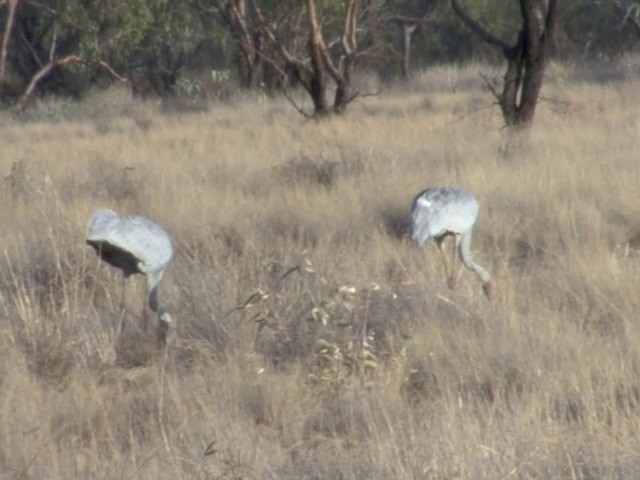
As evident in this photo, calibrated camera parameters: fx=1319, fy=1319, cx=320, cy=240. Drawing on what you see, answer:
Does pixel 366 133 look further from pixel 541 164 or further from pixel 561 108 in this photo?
pixel 541 164

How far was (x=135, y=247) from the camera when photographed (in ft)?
19.5

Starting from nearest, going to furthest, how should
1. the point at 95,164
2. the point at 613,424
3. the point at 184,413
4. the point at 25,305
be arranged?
1. the point at 613,424
2. the point at 184,413
3. the point at 25,305
4. the point at 95,164

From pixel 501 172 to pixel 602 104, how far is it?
21.4 feet

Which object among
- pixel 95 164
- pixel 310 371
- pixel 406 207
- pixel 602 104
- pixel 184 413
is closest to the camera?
pixel 184 413

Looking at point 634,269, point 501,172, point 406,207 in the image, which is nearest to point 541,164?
point 501,172

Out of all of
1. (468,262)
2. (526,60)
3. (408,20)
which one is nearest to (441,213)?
(468,262)

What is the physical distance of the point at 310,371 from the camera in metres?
5.64

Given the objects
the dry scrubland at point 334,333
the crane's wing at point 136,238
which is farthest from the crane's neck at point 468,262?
the crane's wing at point 136,238

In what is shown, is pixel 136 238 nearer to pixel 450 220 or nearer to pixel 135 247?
pixel 135 247

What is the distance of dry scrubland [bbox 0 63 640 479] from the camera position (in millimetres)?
4688

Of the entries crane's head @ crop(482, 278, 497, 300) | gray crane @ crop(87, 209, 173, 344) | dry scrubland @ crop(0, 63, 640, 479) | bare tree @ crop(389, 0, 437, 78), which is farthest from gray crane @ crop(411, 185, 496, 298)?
bare tree @ crop(389, 0, 437, 78)

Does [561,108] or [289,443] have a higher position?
[289,443]

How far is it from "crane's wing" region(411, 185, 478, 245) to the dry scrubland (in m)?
0.32

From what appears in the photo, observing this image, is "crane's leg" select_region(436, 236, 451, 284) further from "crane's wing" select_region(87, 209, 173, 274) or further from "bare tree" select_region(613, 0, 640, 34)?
"bare tree" select_region(613, 0, 640, 34)
